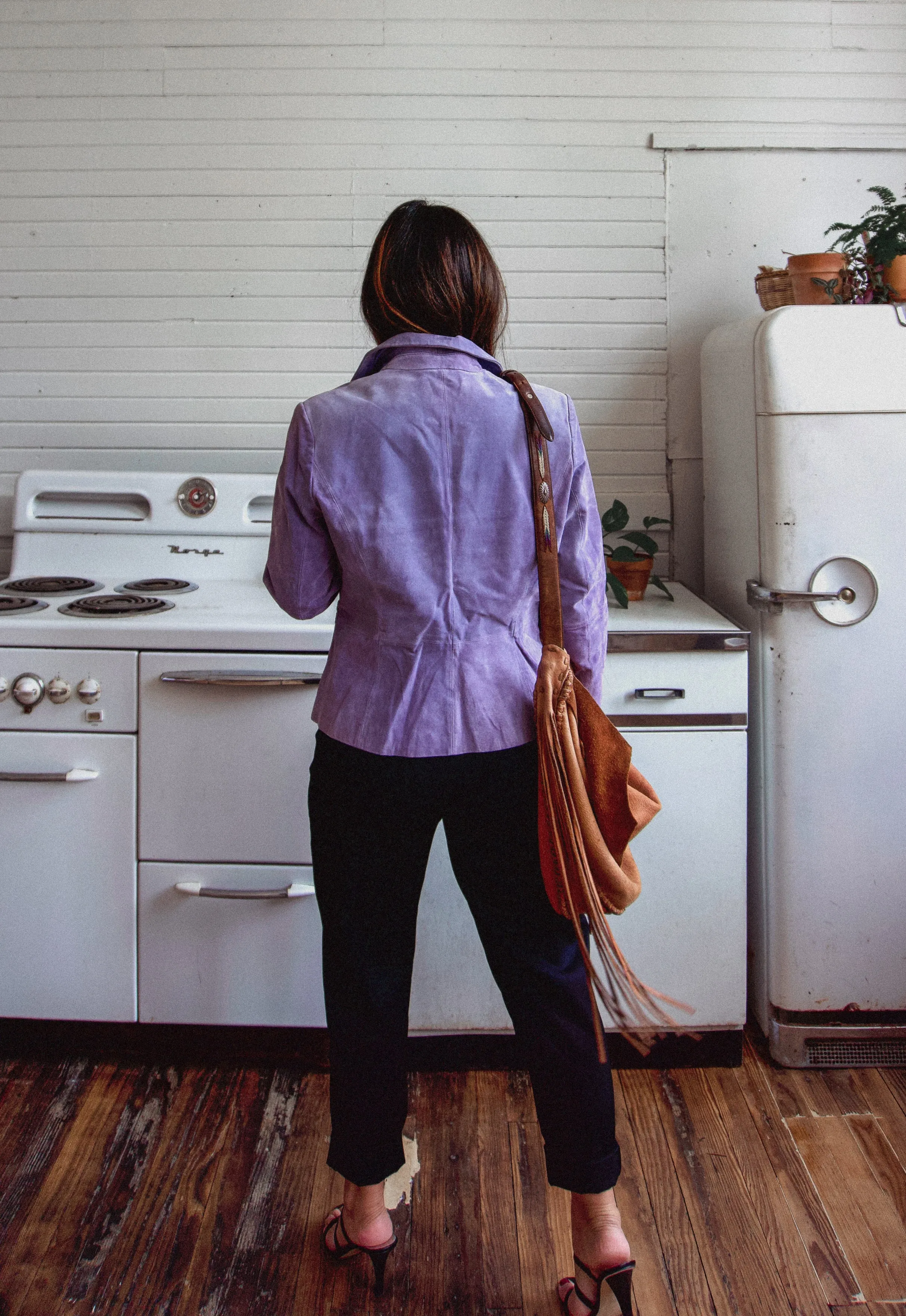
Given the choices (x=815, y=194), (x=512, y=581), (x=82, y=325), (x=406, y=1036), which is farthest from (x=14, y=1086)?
(x=815, y=194)

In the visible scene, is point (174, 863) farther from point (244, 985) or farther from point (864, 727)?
point (864, 727)

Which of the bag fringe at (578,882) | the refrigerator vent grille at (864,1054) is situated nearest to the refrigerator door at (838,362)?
the bag fringe at (578,882)

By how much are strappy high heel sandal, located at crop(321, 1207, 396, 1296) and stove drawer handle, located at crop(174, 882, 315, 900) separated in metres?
0.56

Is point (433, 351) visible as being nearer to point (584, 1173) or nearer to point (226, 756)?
point (226, 756)

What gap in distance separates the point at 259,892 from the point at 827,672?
3.97 feet

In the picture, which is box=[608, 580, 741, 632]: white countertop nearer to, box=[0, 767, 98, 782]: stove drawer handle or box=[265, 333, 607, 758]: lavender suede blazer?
box=[265, 333, 607, 758]: lavender suede blazer

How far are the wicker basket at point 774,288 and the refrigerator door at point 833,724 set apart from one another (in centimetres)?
31

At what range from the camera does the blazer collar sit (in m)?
1.32

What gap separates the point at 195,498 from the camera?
2.54 metres

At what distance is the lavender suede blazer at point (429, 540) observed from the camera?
52.0 inches

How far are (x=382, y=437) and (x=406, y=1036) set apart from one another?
0.89 meters

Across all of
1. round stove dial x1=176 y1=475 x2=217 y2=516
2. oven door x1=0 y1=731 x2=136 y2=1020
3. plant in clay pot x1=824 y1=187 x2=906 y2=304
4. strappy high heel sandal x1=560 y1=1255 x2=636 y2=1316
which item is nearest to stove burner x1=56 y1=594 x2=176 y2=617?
oven door x1=0 y1=731 x2=136 y2=1020

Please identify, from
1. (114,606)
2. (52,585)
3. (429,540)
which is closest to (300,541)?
(429,540)

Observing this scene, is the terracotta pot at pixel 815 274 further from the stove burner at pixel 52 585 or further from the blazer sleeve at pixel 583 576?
the stove burner at pixel 52 585
